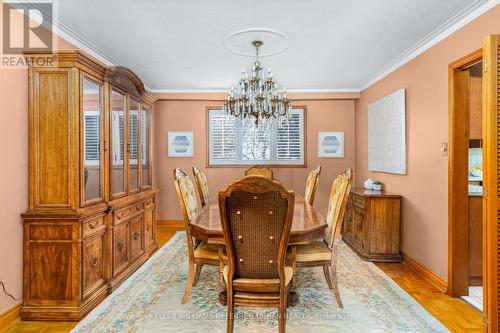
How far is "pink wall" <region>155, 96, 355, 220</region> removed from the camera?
5938 mm

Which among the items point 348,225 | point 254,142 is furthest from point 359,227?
point 254,142

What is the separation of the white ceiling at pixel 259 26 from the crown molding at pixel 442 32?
0.02 metres

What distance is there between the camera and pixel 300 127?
236 inches

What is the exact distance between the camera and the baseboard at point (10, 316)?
233 centimetres

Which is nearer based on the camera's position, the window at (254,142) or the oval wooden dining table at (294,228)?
the oval wooden dining table at (294,228)

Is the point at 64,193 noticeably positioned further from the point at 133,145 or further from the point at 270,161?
the point at 270,161

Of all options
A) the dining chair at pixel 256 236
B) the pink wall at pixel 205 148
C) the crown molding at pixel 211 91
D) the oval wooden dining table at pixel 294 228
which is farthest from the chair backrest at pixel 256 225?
the crown molding at pixel 211 91

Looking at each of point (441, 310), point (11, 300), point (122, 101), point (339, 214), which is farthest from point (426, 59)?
point (11, 300)

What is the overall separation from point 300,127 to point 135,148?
10.8ft

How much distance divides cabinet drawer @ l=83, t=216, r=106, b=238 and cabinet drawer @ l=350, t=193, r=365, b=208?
10.3ft

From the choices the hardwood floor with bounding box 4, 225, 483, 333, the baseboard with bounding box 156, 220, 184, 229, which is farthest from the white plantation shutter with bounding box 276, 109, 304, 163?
the hardwood floor with bounding box 4, 225, 483, 333

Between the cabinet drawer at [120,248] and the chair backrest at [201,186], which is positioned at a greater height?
the chair backrest at [201,186]

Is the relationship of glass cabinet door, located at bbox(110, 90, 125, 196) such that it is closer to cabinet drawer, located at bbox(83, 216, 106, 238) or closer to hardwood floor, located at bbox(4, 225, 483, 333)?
cabinet drawer, located at bbox(83, 216, 106, 238)

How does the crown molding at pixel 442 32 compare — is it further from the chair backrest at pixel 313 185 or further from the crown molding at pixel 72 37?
the crown molding at pixel 72 37
